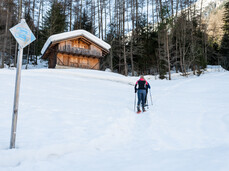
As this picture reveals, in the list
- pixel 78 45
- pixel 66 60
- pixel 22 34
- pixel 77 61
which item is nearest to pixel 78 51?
pixel 78 45

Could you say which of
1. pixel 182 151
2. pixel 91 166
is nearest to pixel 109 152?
pixel 91 166

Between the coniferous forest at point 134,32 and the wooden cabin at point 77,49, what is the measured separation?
425 centimetres

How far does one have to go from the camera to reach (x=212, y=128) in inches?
187

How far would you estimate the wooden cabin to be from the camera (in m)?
19.2

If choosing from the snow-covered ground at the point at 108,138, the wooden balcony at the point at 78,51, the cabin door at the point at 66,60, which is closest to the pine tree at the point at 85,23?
the wooden balcony at the point at 78,51

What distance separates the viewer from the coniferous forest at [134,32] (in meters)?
24.6

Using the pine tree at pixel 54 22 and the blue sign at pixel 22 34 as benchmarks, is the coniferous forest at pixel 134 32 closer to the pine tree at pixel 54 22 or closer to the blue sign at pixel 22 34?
the pine tree at pixel 54 22

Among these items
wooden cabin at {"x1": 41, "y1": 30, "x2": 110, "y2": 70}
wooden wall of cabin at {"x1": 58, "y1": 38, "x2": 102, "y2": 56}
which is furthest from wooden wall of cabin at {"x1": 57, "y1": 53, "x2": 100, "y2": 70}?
wooden wall of cabin at {"x1": 58, "y1": 38, "x2": 102, "y2": 56}

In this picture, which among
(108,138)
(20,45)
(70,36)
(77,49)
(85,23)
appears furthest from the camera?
(85,23)

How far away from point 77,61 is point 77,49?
1733 millimetres

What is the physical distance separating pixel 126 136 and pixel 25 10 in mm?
37446

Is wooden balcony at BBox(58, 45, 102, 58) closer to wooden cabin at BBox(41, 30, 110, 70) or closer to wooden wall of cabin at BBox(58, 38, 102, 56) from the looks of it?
wooden cabin at BBox(41, 30, 110, 70)

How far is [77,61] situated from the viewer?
69.1ft

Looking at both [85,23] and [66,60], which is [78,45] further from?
[85,23]
